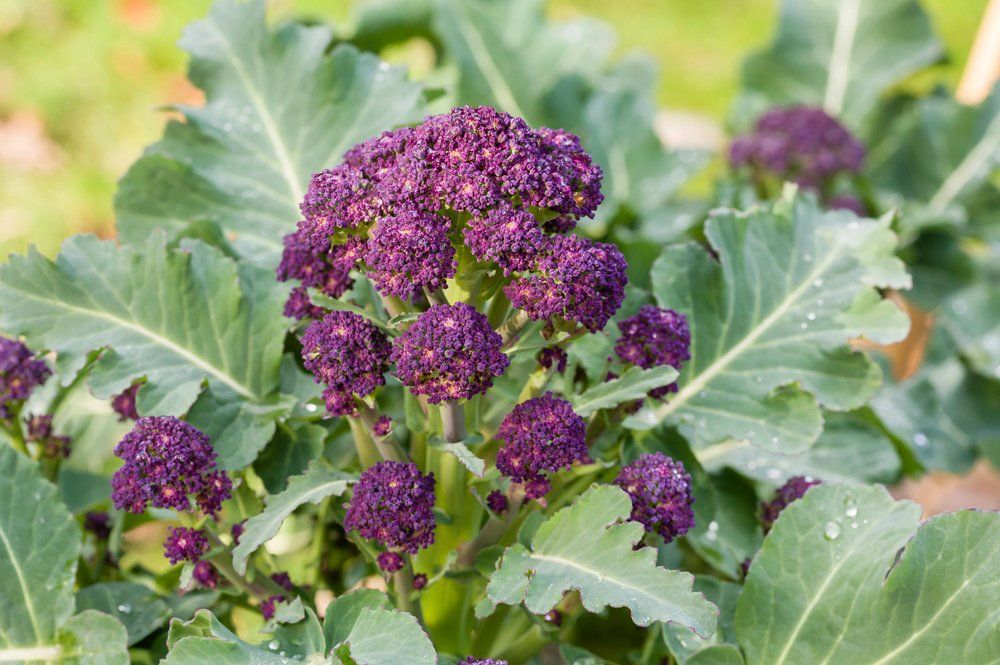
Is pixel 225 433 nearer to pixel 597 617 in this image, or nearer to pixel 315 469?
pixel 315 469

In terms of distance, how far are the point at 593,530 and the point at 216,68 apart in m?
0.84

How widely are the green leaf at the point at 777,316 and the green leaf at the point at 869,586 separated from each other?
13 cm

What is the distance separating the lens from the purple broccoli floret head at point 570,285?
0.84 m

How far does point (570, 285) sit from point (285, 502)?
0.32 m

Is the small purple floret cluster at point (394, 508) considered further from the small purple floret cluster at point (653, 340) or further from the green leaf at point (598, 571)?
the small purple floret cluster at point (653, 340)

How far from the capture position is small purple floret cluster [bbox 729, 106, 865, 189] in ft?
6.24

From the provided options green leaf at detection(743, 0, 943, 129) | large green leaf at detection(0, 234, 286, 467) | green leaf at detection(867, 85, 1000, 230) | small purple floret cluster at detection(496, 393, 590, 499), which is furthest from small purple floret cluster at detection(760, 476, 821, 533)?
green leaf at detection(743, 0, 943, 129)

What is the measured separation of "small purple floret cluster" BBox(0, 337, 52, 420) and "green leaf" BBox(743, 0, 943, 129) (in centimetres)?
167

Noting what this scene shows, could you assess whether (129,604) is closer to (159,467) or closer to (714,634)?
(159,467)

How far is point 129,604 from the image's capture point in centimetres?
114

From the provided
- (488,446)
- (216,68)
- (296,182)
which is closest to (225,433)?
(488,446)

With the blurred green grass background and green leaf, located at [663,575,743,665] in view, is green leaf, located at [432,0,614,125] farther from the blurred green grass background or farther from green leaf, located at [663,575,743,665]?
the blurred green grass background

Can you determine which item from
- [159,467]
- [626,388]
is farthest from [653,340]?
[159,467]

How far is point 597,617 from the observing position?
1.39 meters
